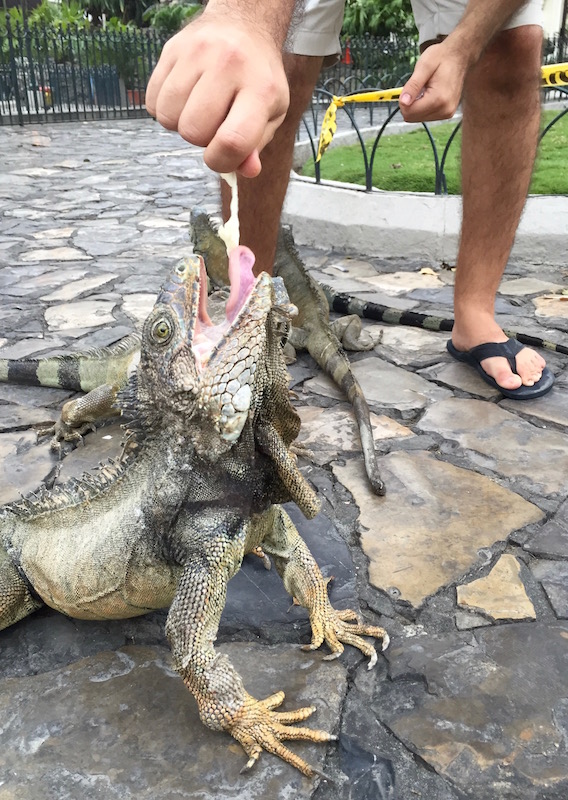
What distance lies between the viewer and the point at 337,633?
6.91 ft

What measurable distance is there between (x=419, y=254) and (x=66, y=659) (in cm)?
490

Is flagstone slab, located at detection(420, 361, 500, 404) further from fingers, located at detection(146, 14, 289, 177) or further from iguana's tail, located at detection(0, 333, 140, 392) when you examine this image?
fingers, located at detection(146, 14, 289, 177)

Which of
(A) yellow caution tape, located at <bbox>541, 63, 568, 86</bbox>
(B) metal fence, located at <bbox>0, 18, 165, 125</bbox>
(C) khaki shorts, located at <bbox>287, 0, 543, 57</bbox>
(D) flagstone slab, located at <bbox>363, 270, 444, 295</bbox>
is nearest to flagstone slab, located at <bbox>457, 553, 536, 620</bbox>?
(C) khaki shorts, located at <bbox>287, 0, 543, 57</bbox>

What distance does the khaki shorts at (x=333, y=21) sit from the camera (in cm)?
351

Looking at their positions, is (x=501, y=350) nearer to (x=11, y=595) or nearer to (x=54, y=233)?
(x=11, y=595)

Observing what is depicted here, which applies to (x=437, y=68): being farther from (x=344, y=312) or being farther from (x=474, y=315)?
(x=344, y=312)

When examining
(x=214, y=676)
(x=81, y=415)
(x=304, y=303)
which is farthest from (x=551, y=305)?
(x=214, y=676)

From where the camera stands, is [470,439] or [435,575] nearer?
[435,575]

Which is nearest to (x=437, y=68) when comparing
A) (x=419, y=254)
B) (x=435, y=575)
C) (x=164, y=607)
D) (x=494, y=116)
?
(x=494, y=116)

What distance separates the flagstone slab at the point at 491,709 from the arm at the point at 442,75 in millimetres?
1618

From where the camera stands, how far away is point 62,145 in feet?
46.2

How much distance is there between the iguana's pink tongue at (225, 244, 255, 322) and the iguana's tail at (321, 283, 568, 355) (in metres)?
2.60

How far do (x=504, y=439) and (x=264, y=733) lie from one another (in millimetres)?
1877

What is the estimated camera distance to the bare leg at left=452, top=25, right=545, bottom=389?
11.5ft
